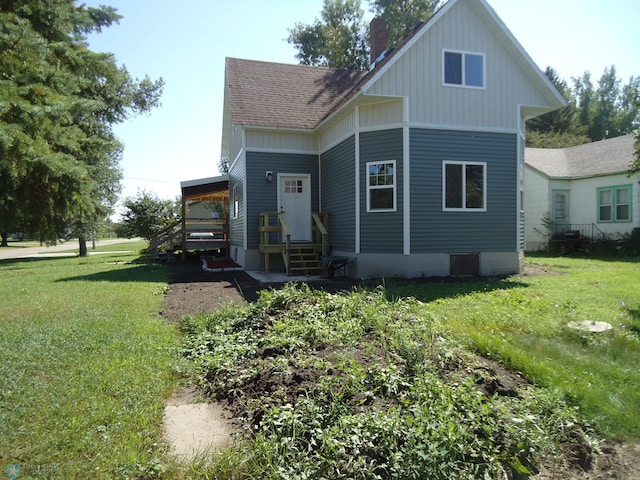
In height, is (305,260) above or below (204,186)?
below

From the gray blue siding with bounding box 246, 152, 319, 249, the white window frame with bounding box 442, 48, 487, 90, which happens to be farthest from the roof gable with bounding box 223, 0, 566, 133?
the gray blue siding with bounding box 246, 152, 319, 249

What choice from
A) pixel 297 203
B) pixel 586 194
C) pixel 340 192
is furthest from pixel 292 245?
pixel 586 194

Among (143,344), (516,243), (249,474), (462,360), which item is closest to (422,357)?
(462,360)

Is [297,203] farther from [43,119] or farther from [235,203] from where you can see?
[43,119]

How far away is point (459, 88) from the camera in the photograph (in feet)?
38.2

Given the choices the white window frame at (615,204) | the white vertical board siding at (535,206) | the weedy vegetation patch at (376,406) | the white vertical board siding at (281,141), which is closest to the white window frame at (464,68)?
the white vertical board siding at (281,141)

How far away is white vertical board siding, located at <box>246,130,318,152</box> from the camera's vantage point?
46.5 ft

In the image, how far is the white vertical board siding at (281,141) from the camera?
1418 centimetres

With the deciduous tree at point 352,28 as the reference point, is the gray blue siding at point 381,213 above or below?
below

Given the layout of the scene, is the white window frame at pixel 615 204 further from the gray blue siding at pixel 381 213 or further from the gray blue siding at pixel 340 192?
the gray blue siding at pixel 340 192

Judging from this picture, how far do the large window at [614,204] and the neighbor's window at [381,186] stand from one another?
43.8ft

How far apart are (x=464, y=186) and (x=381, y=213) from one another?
2.35m

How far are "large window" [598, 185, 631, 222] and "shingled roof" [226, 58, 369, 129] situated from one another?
12238 millimetres

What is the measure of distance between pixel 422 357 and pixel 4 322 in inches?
237
